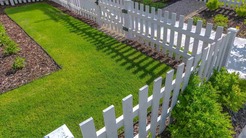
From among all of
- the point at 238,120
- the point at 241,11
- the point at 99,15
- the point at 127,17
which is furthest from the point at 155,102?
the point at 241,11

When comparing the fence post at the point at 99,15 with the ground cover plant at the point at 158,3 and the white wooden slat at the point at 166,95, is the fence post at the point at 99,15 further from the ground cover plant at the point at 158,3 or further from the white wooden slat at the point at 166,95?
the white wooden slat at the point at 166,95

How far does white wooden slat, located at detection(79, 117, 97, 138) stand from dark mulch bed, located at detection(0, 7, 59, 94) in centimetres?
341

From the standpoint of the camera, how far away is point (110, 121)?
213cm

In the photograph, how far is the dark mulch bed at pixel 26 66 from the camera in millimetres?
4691

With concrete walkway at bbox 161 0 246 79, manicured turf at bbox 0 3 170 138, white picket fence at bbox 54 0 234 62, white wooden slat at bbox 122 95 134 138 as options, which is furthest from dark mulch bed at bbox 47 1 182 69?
white wooden slat at bbox 122 95 134 138

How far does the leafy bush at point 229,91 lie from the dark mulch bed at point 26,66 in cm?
394

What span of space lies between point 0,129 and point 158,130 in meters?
2.96

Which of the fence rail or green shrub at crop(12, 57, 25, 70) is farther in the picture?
green shrub at crop(12, 57, 25, 70)

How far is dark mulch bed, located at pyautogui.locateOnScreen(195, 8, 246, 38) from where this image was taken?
21.4 feet

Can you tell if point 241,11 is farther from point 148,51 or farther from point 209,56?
point 209,56

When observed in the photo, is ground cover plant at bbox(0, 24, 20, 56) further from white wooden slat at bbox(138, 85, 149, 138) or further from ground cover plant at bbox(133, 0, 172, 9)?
ground cover plant at bbox(133, 0, 172, 9)

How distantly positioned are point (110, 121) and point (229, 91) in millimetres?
2470

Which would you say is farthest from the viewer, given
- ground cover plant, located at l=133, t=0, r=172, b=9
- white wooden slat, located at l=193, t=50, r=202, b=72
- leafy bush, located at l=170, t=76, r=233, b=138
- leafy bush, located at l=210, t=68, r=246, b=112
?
ground cover plant, located at l=133, t=0, r=172, b=9

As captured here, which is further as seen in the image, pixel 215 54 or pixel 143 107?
pixel 215 54
